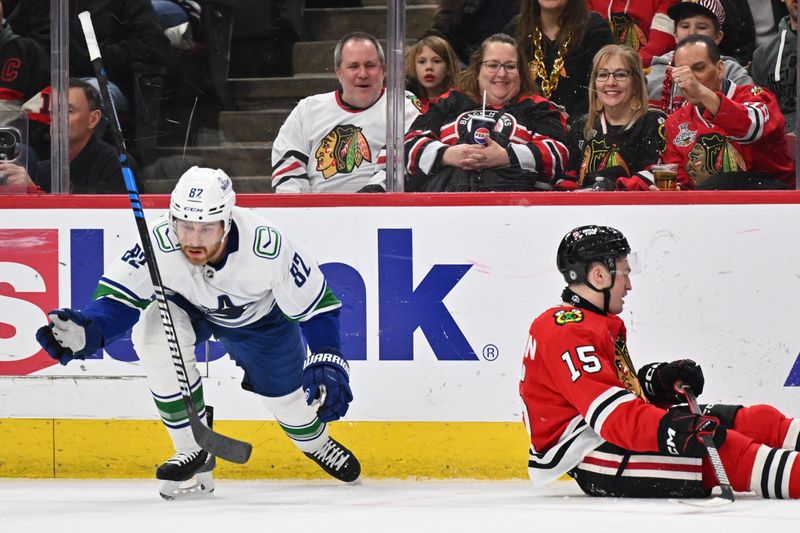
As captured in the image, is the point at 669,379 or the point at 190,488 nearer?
the point at 669,379

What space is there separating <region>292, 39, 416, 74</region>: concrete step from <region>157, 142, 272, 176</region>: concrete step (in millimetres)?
290

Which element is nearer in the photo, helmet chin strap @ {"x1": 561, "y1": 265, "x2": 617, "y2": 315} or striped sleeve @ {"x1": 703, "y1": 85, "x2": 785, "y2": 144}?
helmet chin strap @ {"x1": 561, "y1": 265, "x2": 617, "y2": 315}

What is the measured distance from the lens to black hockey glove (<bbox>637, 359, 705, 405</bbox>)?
358cm

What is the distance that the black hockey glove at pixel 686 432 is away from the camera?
329 centimetres

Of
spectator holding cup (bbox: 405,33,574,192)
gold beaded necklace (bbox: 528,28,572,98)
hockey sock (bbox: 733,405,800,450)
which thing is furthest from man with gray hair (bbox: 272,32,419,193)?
hockey sock (bbox: 733,405,800,450)

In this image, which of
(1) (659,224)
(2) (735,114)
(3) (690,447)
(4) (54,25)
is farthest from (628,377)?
(4) (54,25)

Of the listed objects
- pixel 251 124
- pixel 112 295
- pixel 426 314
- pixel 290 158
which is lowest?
pixel 426 314

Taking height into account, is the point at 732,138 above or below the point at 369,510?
above

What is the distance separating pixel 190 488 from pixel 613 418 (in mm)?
1343

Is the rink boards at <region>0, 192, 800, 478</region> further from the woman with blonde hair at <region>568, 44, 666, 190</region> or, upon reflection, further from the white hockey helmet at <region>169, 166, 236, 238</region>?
the white hockey helmet at <region>169, 166, 236, 238</region>

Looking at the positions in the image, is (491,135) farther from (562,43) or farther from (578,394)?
(578,394)

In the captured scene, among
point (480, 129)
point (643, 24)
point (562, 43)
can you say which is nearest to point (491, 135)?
point (480, 129)

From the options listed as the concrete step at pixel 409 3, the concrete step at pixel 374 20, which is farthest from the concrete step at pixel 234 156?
the concrete step at pixel 409 3

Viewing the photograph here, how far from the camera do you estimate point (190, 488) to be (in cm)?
392
